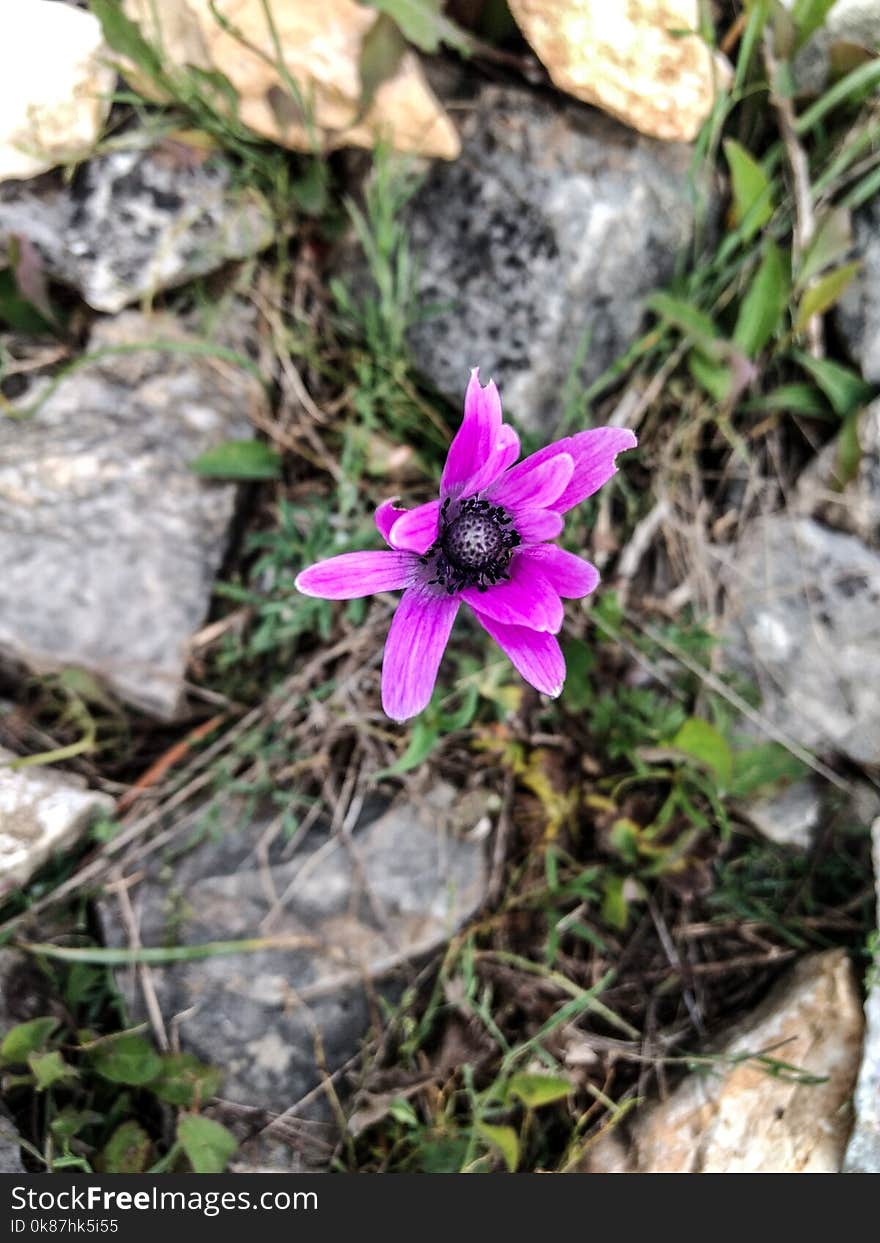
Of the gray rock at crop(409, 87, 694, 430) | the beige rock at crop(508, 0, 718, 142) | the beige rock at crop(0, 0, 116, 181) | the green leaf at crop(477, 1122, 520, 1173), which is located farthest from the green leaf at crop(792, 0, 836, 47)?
the green leaf at crop(477, 1122, 520, 1173)

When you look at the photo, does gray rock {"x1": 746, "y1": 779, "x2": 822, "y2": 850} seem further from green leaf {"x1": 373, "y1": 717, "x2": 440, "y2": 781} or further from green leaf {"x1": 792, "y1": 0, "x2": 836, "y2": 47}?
green leaf {"x1": 792, "y1": 0, "x2": 836, "y2": 47}

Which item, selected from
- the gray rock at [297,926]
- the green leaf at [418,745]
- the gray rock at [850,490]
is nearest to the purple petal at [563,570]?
the green leaf at [418,745]

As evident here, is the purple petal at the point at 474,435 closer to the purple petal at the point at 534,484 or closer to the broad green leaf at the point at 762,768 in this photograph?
the purple petal at the point at 534,484

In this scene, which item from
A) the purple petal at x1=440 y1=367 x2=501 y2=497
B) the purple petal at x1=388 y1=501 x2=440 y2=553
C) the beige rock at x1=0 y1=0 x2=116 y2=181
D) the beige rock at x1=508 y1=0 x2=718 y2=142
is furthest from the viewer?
the beige rock at x1=0 y1=0 x2=116 y2=181

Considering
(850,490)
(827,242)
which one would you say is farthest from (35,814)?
(827,242)

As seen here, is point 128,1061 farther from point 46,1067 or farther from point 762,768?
point 762,768

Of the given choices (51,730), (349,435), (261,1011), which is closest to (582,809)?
(261,1011)

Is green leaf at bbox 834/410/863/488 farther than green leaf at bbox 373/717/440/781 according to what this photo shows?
Yes
